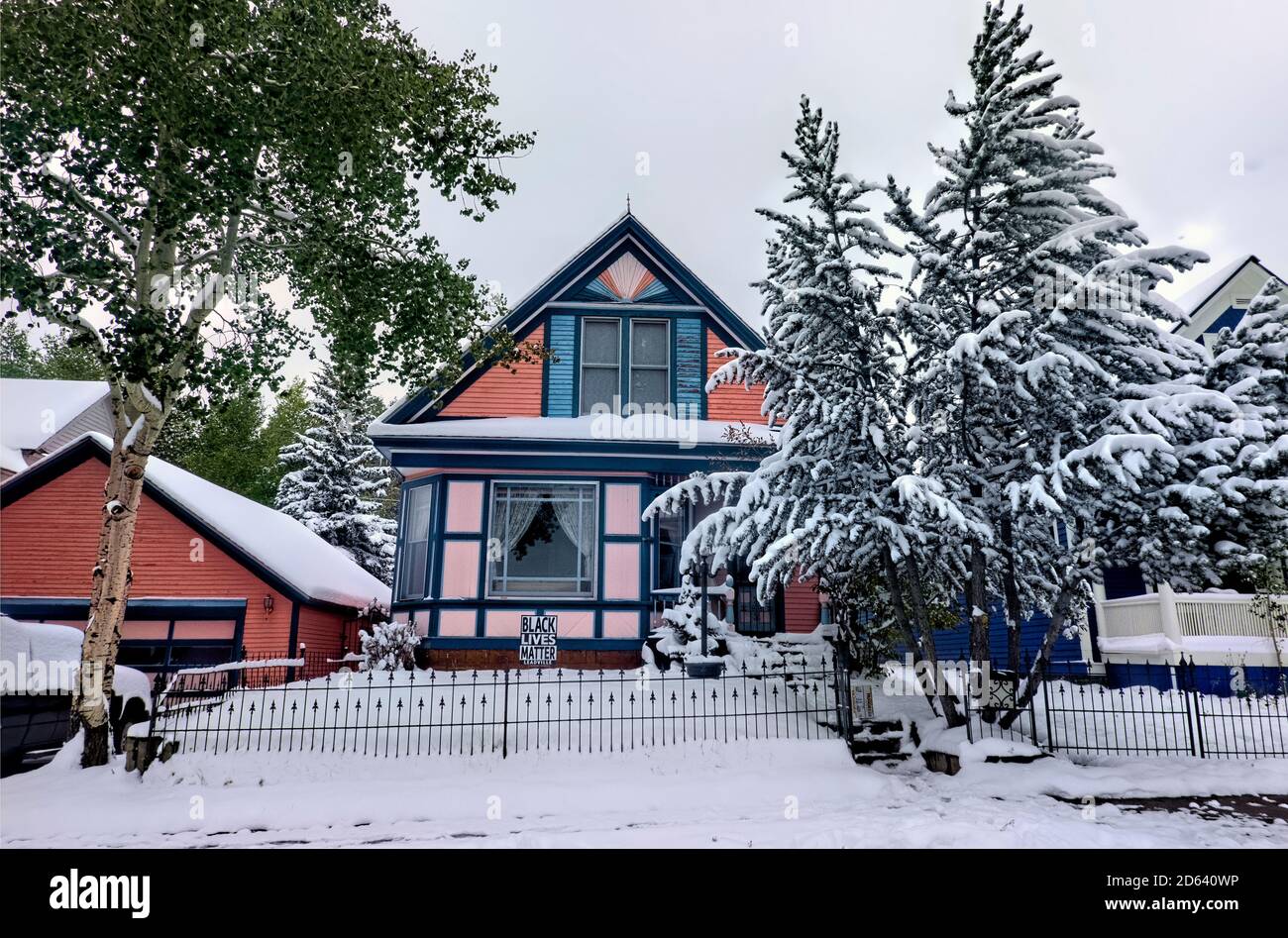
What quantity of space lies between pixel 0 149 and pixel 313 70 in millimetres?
4023

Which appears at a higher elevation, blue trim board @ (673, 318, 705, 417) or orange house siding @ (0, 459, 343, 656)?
blue trim board @ (673, 318, 705, 417)

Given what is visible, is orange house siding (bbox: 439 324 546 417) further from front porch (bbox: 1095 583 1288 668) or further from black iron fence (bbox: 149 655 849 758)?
front porch (bbox: 1095 583 1288 668)

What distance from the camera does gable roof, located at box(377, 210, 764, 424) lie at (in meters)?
16.5

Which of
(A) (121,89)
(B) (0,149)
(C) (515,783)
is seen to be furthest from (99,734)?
(A) (121,89)

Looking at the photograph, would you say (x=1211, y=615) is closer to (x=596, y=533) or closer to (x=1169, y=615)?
(x=1169, y=615)

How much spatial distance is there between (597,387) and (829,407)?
7.95m

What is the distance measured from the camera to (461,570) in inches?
574

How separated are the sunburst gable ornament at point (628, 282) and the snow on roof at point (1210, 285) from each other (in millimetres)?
13378

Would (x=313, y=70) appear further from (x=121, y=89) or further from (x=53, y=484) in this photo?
(x=53, y=484)

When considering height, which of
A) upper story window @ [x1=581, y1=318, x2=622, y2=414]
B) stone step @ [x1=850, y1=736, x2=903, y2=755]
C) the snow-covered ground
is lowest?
the snow-covered ground

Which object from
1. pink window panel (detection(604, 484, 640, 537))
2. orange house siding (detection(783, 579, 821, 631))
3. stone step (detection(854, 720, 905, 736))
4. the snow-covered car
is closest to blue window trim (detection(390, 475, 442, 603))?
pink window panel (detection(604, 484, 640, 537))

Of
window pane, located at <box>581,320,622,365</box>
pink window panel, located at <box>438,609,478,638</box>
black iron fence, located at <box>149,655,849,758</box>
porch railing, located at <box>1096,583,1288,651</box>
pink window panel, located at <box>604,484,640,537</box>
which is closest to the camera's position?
black iron fence, located at <box>149,655,849,758</box>

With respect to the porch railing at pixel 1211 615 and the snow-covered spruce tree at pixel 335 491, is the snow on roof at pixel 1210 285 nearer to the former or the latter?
the porch railing at pixel 1211 615

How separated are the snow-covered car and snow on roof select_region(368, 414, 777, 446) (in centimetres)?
616
